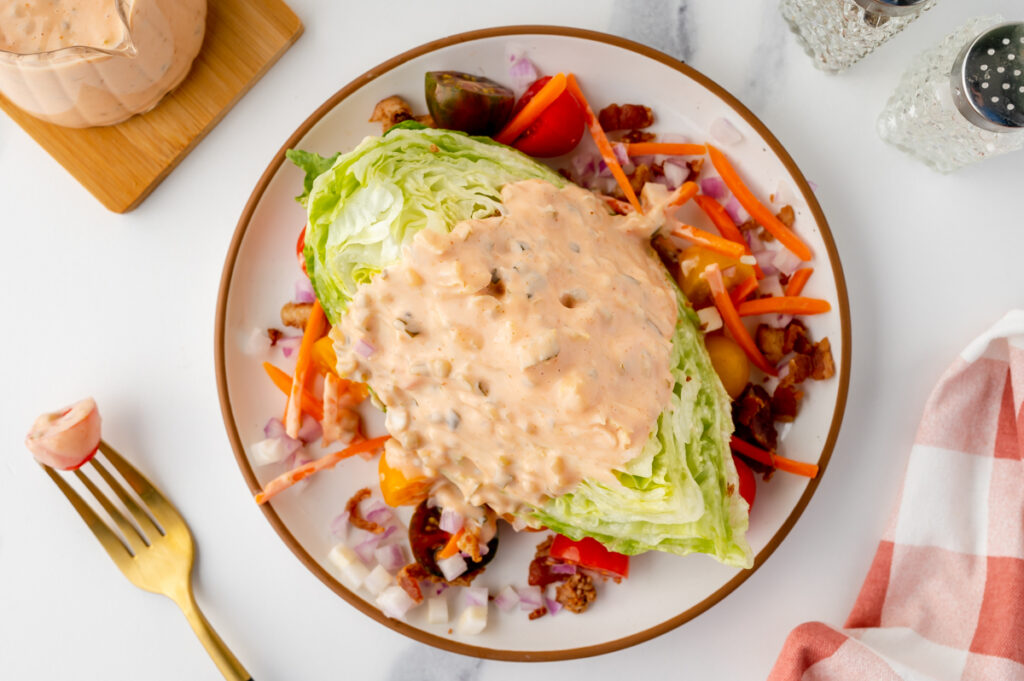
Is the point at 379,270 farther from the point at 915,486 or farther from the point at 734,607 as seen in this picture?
the point at 915,486

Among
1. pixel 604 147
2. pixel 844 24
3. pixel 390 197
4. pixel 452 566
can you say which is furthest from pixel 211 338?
pixel 844 24

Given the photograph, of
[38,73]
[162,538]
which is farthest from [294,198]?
[162,538]

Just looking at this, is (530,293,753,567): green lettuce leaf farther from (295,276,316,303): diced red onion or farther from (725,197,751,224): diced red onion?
(295,276,316,303): diced red onion

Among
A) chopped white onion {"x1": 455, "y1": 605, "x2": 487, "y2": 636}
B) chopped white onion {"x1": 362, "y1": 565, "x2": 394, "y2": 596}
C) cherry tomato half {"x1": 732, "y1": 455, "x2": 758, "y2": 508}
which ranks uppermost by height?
chopped white onion {"x1": 362, "y1": 565, "x2": 394, "y2": 596}

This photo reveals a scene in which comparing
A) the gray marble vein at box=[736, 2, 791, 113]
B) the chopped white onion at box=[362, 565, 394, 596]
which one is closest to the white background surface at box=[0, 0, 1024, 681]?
the gray marble vein at box=[736, 2, 791, 113]

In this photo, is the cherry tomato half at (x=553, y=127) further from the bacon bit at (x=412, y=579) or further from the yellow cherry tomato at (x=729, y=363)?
the bacon bit at (x=412, y=579)

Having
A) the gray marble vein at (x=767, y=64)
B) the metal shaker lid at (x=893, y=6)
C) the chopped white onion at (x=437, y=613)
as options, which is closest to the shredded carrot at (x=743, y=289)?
the gray marble vein at (x=767, y=64)
